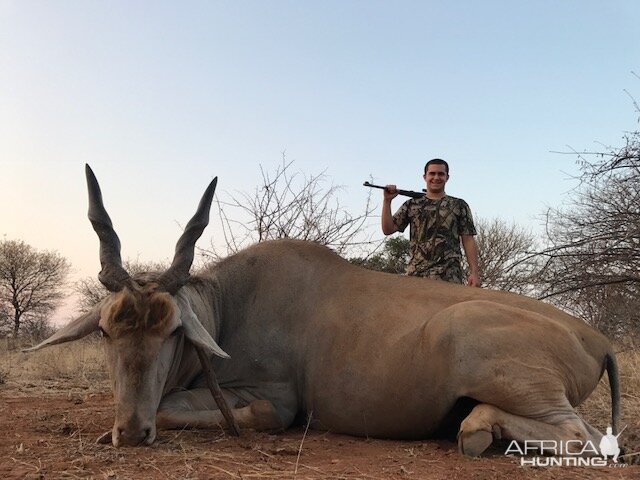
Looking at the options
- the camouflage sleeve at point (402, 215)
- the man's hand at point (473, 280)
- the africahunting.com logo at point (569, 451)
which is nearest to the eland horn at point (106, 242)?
the africahunting.com logo at point (569, 451)

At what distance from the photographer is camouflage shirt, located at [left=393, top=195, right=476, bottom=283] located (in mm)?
6277

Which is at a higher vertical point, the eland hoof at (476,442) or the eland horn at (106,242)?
the eland horn at (106,242)

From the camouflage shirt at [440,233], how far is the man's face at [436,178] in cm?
11

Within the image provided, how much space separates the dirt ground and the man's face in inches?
114

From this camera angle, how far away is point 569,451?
350 centimetres

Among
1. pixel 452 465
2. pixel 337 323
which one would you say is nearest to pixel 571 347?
pixel 452 465

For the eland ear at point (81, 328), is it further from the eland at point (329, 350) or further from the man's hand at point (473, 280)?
the man's hand at point (473, 280)

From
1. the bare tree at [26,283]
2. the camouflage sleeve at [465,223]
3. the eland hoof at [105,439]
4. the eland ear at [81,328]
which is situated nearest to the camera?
the eland hoof at [105,439]

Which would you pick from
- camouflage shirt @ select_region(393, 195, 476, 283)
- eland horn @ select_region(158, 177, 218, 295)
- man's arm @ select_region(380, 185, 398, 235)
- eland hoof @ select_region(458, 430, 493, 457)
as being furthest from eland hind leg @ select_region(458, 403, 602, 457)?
man's arm @ select_region(380, 185, 398, 235)

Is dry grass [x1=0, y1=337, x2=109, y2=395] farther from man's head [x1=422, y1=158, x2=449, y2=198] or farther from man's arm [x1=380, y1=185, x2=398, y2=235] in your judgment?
man's head [x1=422, y1=158, x2=449, y2=198]

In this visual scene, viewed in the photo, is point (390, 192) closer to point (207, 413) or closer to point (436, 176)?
point (436, 176)

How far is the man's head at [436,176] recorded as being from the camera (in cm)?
631

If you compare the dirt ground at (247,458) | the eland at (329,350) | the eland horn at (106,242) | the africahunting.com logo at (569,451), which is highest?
the eland horn at (106,242)

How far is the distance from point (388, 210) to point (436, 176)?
0.57 metres
